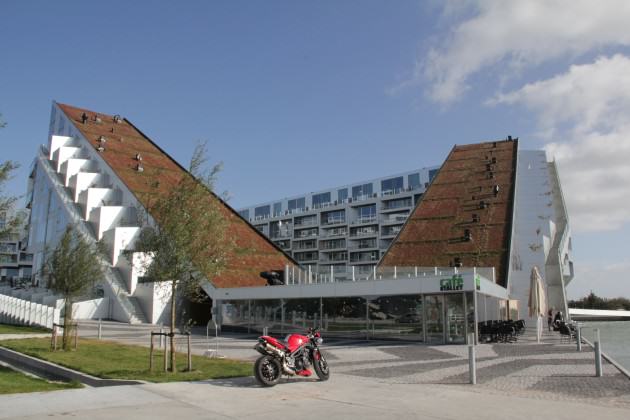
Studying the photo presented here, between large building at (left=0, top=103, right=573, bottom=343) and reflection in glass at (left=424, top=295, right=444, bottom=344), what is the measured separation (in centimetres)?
4

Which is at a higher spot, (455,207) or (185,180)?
(455,207)

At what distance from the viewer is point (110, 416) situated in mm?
7098

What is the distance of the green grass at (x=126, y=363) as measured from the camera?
11.4 meters

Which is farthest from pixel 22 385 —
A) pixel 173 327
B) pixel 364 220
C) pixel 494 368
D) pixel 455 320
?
pixel 364 220

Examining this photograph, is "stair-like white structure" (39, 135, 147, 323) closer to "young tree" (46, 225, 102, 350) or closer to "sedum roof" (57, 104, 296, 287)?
"sedum roof" (57, 104, 296, 287)

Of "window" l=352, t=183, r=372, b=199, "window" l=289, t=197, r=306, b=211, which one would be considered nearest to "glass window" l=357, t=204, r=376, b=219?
"window" l=352, t=183, r=372, b=199

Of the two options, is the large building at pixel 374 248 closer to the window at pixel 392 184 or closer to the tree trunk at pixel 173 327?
the tree trunk at pixel 173 327

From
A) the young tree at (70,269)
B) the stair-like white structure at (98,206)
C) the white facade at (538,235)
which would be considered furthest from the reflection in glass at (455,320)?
the stair-like white structure at (98,206)

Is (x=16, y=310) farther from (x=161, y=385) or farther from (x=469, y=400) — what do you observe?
(x=469, y=400)

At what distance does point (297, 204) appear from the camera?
3757 inches

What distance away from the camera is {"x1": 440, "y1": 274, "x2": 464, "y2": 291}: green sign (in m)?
21.1

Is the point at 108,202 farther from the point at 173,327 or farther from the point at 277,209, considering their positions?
the point at 277,209

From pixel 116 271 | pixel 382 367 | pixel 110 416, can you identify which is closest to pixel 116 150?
pixel 116 271

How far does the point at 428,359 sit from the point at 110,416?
10904mm
